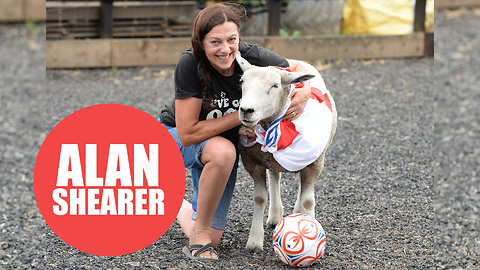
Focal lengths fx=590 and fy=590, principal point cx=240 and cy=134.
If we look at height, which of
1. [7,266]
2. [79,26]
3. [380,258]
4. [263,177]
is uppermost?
[79,26]

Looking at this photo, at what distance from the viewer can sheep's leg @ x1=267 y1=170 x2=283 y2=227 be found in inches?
148

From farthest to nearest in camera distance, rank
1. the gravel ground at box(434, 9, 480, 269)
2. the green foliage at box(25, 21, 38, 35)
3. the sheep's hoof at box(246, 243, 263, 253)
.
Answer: the green foliage at box(25, 21, 38, 35) < the gravel ground at box(434, 9, 480, 269) < the sheep's hoof at box(246, 243, 263, 253)

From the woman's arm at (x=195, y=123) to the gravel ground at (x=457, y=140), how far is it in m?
1.50

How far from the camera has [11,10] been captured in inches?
426

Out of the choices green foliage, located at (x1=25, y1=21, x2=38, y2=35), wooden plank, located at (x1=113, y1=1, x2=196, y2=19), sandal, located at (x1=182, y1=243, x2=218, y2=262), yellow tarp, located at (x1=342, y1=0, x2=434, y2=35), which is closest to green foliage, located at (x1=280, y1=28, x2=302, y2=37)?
yellow tarp, located at (x1=342, y1=0, x2=434, y2=35)

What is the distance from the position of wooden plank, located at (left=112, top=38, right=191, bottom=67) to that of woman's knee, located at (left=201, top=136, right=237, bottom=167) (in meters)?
4.78

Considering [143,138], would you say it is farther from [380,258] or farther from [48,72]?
[48,72]

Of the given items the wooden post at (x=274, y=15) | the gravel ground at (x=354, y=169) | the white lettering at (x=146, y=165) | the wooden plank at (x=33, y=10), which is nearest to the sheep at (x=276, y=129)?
the gravel ground at (x=354, y=169)

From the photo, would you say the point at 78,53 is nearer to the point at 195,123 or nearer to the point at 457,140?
the point at 457,140

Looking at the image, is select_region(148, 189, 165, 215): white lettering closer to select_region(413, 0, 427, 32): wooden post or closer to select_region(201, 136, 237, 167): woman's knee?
select_region(201, 136, 237, 167): woman's knee

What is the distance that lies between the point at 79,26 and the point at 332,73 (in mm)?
3532

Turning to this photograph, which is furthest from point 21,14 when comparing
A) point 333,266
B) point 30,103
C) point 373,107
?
point 333,266

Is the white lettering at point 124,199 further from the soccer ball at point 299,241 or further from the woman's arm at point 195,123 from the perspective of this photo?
the soccer ball at point 299,241

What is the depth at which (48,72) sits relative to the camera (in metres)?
7.68
